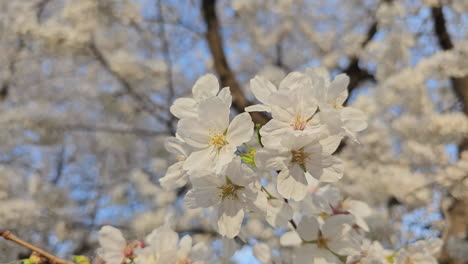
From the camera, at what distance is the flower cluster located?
2.41 feet

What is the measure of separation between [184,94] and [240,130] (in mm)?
5635

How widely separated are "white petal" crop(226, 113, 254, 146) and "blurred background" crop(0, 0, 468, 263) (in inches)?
29.6

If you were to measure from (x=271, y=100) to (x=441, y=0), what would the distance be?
10.0ft

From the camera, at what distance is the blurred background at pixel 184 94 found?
269cm

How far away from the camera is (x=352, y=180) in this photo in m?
3.91

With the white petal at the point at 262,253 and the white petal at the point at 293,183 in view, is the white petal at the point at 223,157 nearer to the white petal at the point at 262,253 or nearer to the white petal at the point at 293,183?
the white petal at the point at 293,183

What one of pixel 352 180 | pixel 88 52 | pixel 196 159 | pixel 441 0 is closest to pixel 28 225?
pixel 88 52

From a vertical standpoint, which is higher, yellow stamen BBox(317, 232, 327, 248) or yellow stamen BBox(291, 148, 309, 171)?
yellow stamen BBox(291, 148, 309, 171)

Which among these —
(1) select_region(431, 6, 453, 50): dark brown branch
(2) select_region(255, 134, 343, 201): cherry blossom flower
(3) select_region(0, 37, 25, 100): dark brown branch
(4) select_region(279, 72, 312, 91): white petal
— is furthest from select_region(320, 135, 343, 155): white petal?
(3) select_region(0, 37, 25, 100): dark brown branch

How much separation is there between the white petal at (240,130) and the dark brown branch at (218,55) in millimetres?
1713

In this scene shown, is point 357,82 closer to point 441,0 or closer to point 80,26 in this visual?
point 441,0

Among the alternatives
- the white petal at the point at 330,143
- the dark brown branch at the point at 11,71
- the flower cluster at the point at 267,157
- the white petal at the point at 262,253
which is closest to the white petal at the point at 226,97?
the flower cluster at the point at 267,157

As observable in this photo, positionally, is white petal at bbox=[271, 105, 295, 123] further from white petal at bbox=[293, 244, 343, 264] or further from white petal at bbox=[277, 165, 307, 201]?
white petal at bbox=[293, 244, 343, 264]

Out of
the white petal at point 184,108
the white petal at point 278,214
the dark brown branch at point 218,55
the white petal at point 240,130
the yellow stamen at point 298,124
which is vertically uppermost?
the dark brown branch at point 218,55
